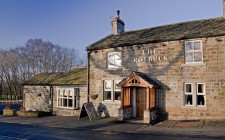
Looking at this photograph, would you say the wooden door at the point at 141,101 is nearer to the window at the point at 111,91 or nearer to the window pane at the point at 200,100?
the window at the point at 111,91

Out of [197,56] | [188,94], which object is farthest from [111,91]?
[197,56]

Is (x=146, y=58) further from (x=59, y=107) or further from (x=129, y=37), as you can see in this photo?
(x=59, y=107)

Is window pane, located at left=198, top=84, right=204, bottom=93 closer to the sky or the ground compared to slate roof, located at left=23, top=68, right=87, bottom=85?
closer to the ground

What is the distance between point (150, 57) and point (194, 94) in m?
4.43

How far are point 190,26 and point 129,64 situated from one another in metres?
6.02

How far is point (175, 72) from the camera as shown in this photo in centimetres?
1752

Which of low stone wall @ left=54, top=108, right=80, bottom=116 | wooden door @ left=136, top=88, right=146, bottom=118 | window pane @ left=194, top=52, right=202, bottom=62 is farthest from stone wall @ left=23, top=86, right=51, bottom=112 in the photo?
window pane @ left=194, top=52, right=202, bottom=62

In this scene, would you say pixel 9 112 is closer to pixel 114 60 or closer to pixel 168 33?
pixel 114 60

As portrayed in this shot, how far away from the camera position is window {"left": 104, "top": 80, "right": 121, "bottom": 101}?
20.1 meters

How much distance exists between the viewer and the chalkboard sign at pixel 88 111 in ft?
63.4

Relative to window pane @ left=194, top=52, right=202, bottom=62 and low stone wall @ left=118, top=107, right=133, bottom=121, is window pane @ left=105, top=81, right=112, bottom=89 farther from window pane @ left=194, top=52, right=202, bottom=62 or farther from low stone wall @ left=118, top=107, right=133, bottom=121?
window pane @ left=194, top=52, right=202, bottom=62

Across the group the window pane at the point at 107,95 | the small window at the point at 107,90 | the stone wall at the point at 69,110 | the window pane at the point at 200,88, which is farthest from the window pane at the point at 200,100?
the stone wall at the point at 69,110

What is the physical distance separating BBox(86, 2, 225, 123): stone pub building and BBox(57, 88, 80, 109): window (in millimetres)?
1553

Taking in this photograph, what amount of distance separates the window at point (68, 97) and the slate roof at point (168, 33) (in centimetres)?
430
